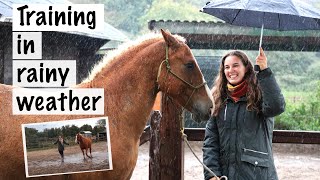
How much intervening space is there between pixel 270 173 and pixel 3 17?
4.62 metres

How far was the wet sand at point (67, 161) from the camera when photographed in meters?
2.59

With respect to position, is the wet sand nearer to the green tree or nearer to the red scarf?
the red scarf

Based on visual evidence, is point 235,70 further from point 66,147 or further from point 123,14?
point 123,14

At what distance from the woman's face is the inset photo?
834 millimetres

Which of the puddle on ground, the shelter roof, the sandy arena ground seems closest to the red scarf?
the puddle on ground

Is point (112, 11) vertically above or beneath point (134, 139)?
above

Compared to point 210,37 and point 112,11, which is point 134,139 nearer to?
point 210,37

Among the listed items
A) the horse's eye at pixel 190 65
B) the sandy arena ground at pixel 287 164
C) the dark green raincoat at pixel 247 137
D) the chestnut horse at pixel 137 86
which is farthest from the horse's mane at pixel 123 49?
the sandy arena ground at pixel 287 164

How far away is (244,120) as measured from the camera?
9.61 ft

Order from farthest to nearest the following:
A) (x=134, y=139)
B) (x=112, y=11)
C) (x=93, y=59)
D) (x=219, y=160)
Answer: (x=112, y=11) → (x=93, y=59) → (x=219, y=160) → (x=134, y=139)

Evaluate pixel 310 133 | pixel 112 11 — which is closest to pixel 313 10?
pixel 310 133

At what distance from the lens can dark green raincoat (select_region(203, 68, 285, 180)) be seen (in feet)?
9.34

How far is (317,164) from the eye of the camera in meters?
9.69

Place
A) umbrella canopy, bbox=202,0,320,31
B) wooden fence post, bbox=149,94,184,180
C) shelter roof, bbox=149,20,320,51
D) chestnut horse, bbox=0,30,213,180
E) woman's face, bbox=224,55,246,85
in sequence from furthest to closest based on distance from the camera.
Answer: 1. shelter roof, bbox=149,20,320,51
2. wooden fence post, bbox=149,94,184,180
3. umbrella canopy, bbox=202,0,320,31
4. woman's face, bbox=224,55,246,85
5. chestnut horse, bbox=0,30,213,180
